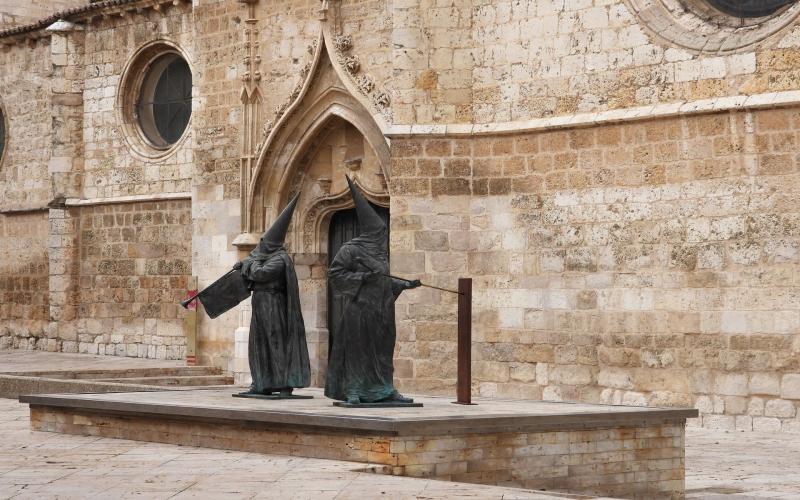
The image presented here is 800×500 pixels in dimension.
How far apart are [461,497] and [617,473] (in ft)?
9.65

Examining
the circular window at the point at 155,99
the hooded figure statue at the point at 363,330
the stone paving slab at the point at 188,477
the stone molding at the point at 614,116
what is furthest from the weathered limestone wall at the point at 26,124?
the hooded figure statue at the point at 363,330

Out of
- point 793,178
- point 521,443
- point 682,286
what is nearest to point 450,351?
point 682,286

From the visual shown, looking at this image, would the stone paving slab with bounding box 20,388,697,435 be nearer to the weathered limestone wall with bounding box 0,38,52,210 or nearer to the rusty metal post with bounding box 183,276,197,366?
the rusty metal post with bounding box 183,276,197,366

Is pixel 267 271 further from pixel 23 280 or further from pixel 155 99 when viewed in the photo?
pixel 23 280

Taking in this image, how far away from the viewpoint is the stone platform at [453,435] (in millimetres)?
10641

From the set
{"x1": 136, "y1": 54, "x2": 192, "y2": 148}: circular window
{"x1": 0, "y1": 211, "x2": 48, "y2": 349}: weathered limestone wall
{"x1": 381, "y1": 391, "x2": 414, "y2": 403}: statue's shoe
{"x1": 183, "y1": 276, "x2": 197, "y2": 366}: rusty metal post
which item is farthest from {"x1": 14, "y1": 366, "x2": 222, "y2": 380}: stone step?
{"x1": 381, "y1": 391, "x2": 414, "y2": 403}: statue's shoe

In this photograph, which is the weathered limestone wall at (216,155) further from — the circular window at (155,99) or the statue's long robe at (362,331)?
the statue's long robe at (362,331)

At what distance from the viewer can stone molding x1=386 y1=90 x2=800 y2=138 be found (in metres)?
14.3

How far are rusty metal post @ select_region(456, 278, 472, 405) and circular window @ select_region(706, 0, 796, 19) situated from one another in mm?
4277

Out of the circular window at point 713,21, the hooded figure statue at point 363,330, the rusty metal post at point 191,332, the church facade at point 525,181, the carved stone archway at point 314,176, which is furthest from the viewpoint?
the rusty metal post at point 191,332

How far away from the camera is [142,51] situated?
75.7 ft

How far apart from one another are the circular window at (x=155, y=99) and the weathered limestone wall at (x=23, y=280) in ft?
8.59

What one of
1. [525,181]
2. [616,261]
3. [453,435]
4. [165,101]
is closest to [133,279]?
[165,101]

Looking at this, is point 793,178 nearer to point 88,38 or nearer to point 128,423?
point 128,423
